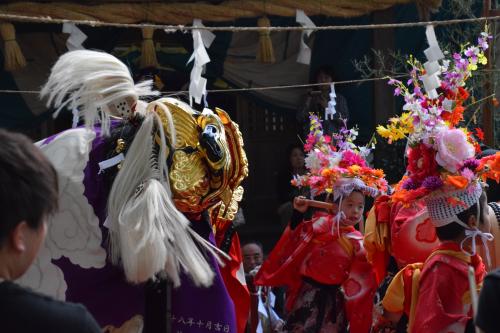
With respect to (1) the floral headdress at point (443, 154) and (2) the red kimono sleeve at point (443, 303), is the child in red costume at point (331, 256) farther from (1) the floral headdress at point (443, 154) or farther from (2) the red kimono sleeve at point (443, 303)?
(2) the red kimono sleeve at point (443, 303)

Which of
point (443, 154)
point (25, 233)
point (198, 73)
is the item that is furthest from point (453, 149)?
point (25, 233)

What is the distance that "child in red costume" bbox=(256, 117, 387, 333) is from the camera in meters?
5.34

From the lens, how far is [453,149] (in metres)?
3.90

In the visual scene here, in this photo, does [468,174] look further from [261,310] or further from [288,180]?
[288,180]

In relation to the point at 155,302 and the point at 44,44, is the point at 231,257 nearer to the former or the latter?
the point at 155,302

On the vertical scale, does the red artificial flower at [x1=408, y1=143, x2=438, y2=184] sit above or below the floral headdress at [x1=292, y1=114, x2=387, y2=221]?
above

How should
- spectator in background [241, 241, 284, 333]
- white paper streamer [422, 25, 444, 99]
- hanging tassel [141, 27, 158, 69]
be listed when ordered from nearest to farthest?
white paper streamer [422, 25, 444, 99] < spectator in background [241, 241, 284, 333] < hanging tassel [141, 27, 158, 69]

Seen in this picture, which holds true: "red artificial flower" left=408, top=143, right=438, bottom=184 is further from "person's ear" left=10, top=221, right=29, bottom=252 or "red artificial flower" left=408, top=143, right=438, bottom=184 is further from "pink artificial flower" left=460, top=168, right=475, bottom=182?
"person's ear" left=10, top=221, right=29, bottom=252

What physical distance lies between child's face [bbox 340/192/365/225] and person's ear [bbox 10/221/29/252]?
3.55m

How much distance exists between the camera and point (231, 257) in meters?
4.13

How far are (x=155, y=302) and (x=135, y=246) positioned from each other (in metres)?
0.55

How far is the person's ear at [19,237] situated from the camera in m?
1.97

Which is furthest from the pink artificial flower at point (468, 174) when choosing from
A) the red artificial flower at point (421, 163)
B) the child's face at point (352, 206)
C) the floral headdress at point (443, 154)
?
the child's face at point (352, 206)

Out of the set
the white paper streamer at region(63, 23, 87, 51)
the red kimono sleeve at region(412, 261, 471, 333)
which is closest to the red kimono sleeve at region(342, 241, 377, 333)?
the red kimono sleeve at region(412, 261, 471, 333)
